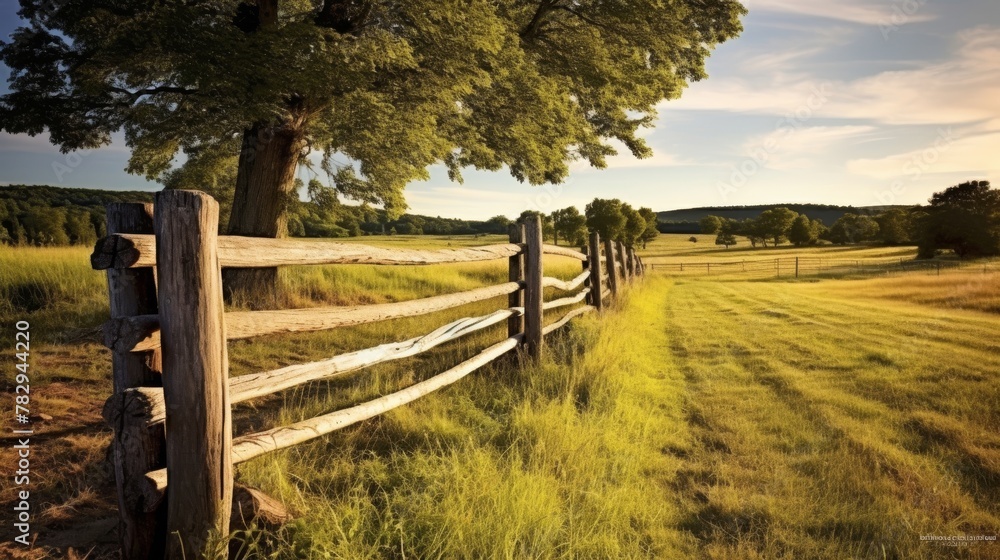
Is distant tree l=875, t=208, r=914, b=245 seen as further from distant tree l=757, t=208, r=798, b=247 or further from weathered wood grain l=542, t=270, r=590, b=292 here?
weathered wood grain l=542, t=270, r=590, b=292

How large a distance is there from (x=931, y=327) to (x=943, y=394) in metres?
5.30

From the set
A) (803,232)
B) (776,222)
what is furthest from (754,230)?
(803,232)

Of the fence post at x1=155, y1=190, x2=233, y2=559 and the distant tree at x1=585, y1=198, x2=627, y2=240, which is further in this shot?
the distant tree at x1=585, y1=198, x2=627, y2=240

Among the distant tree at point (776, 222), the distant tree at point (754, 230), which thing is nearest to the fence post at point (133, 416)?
the distant tree at point (776, 222)

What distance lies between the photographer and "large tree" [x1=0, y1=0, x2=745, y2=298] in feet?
23.5

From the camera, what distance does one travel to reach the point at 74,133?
29.9 feet

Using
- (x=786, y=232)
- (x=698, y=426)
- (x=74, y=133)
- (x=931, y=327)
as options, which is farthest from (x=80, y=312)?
(x=786, y=232)

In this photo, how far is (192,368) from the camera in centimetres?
221

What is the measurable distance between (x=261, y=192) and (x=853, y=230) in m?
101

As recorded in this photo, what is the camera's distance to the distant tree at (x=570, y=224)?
3012 inches

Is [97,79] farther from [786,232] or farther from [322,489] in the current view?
[786,232]

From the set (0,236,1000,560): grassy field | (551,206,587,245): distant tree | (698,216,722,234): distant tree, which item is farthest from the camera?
(698,216,722,234): distant tree

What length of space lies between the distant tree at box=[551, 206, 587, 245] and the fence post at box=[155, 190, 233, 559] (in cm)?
7387

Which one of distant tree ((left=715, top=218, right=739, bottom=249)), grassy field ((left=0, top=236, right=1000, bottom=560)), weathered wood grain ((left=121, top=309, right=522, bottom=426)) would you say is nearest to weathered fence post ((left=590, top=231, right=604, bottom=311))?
grassy field ((left=0, top=236, right=1000, bottom=560))
